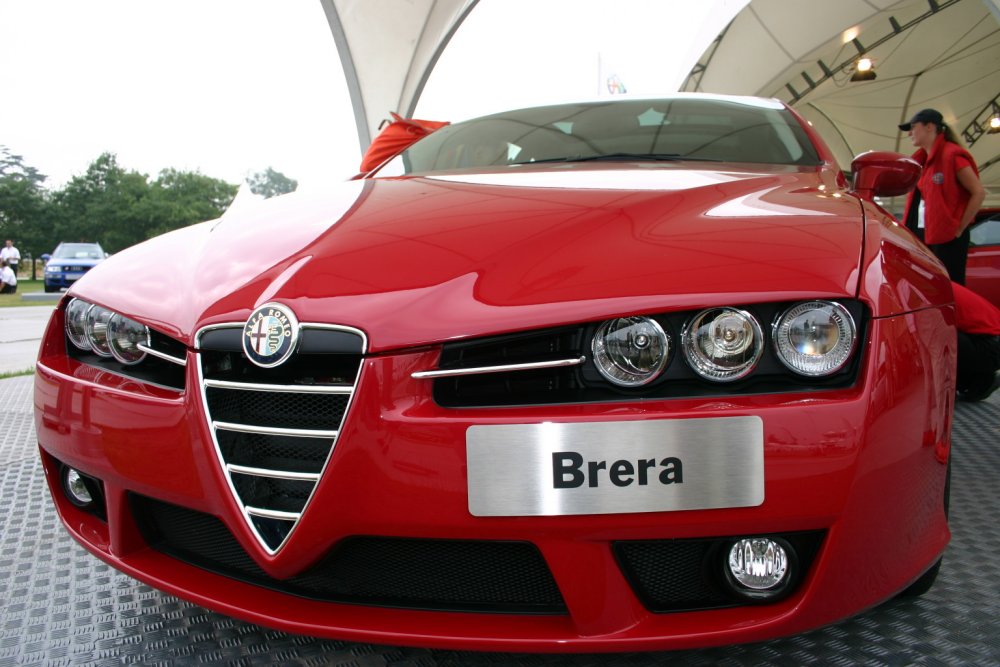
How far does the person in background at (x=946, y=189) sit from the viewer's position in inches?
149

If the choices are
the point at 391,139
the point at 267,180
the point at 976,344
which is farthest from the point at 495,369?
the point at 267,180

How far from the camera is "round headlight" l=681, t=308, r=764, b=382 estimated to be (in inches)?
42.9

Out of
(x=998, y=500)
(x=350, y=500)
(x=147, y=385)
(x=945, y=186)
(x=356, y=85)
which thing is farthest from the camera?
(x=356, y=85)

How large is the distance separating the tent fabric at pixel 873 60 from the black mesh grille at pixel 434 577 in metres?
10.6

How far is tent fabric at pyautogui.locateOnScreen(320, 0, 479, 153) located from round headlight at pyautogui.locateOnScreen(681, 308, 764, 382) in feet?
65.6

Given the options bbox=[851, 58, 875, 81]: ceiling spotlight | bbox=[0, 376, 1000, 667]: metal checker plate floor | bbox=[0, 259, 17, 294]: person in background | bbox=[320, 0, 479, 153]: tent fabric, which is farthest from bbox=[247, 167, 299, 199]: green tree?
bbox=[0, 376, 1000, 667]: metal checker plate floor

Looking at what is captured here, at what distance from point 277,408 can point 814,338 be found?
2.51 feet

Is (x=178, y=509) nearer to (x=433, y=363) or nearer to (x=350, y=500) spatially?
(x=350, y=500)

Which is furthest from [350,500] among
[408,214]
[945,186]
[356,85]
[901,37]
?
[901,37]

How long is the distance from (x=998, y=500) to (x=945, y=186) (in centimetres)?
215

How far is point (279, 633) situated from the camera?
146 centimetres

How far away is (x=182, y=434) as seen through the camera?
121cm

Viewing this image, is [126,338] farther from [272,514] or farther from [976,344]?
[976,344]

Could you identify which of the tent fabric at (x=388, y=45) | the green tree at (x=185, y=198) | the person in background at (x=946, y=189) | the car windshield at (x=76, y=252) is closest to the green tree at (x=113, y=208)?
the green tree at (x=185, y=198)
